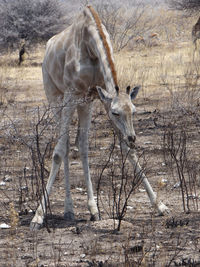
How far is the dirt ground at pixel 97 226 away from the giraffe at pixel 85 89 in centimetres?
21

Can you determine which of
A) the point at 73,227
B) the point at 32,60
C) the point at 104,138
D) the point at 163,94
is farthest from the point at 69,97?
the point at 32,60

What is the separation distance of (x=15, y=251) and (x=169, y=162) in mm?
3169

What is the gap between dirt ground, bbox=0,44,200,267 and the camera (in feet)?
12.9

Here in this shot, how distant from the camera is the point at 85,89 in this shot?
556 cm

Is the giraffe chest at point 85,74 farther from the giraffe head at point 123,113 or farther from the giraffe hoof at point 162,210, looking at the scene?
the giraffe hoof at point 162,210

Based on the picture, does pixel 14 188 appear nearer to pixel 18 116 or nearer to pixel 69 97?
pixel 69 97

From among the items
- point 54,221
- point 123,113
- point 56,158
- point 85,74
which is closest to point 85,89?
point 85,74

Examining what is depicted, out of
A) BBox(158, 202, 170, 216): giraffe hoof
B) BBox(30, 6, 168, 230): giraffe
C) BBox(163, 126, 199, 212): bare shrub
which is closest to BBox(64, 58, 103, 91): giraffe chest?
BBox(30, 6, 168, 230): giraffe

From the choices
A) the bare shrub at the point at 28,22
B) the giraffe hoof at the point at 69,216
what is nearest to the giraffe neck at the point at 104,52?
the giraffe hoof at the point at 69,216

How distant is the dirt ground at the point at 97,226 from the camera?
155 inches

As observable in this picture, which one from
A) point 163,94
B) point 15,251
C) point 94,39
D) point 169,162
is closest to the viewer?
point 15,251

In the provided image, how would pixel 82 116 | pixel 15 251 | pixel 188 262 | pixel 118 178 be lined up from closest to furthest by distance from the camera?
pixel 188 262 → pixel 15 251 → pixel 82 116 → pixel 118 178

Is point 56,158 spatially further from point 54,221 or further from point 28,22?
point 28,22

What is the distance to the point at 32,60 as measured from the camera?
75.0ft
